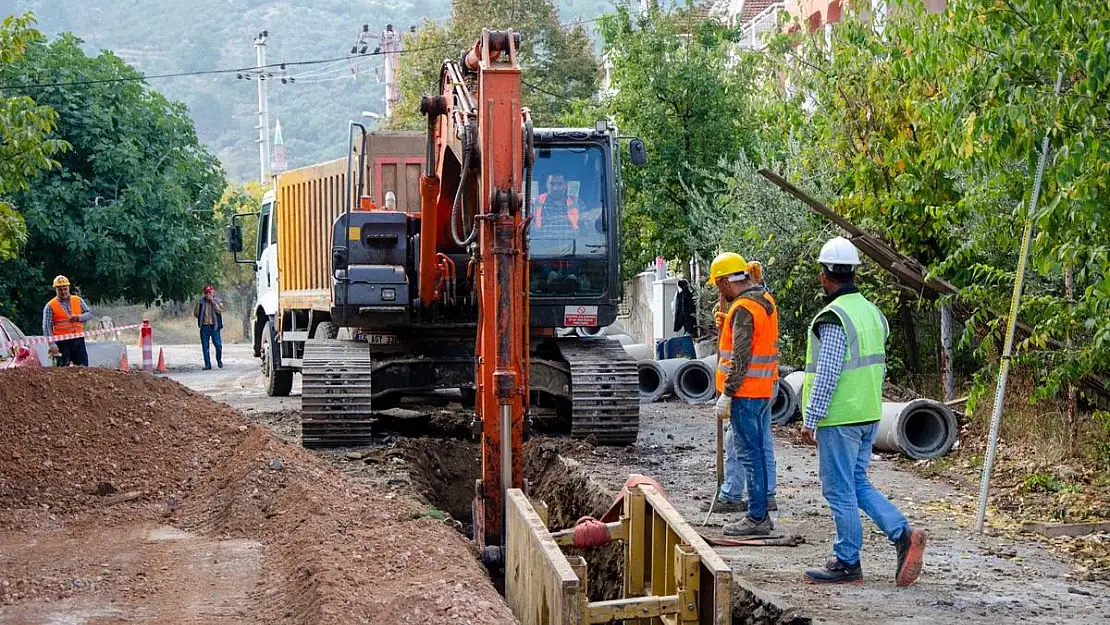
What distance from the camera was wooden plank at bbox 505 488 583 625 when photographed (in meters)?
5.80

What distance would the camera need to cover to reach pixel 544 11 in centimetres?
3747

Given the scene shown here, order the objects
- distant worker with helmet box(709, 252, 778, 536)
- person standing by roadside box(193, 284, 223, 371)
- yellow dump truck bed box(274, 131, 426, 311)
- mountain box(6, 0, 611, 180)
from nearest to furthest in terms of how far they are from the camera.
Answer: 1. distant worker with helmet box(709, 252, 778, 536)
2. yellow dump truck bed box(274, 131, 426, 311)
3. person standing by roadside box(193, 284, 223, 371)
4. mountain box(6, 0, 611, 180)

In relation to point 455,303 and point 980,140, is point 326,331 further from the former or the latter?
point 980,140

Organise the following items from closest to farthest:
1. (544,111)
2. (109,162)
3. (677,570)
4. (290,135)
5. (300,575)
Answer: (677,570) < (300,575) < (109,162) < (544,111) < (290,135)

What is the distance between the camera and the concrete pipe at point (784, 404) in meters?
15.2

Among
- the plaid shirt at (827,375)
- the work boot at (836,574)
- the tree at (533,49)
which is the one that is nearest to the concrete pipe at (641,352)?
the work boot at (836,574)

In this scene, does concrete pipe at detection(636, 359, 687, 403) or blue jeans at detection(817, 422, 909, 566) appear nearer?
blue jeans at detection(817, 422, 909, 566)

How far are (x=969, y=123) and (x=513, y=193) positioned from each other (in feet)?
9.05

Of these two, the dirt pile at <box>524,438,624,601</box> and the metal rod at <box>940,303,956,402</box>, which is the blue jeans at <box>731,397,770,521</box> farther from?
the metal rod at <box>940,303,956,402</box>

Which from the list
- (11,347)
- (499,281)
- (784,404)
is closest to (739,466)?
(499,281)

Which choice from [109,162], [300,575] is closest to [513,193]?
[300,575]

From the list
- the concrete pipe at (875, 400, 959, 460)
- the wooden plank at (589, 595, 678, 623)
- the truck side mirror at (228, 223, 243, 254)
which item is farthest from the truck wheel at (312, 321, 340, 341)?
the wooden plank at (589, 595, 678, 623)

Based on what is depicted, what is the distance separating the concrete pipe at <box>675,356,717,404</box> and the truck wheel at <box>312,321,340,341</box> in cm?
537

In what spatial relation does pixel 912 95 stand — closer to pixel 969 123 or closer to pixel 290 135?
pixel 969 123
